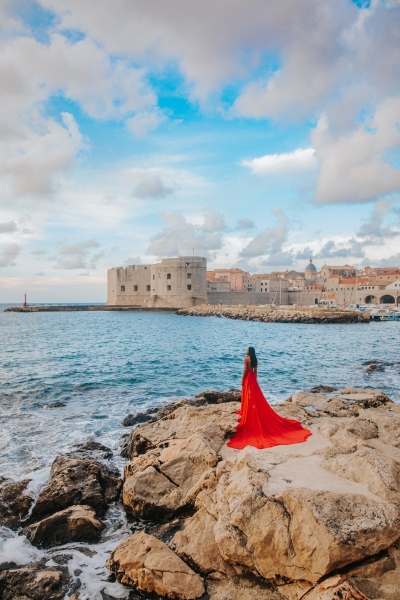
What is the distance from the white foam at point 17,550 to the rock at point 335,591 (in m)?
2.41

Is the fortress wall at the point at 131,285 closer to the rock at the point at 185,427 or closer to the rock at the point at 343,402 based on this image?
the rock at the point at 343,402

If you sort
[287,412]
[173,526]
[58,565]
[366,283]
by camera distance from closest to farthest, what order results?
[58,565] < [173,526] < [287,412] < [366,283]

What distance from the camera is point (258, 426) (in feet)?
15.9

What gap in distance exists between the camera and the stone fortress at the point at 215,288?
163 ft

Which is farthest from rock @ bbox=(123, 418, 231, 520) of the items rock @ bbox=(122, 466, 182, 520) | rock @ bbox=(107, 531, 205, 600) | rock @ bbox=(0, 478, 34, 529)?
rock @ bbox=(0, 478, 34, 529)

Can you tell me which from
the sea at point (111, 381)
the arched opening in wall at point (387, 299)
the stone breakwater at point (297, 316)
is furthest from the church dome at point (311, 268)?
the sea at point (111, 381)

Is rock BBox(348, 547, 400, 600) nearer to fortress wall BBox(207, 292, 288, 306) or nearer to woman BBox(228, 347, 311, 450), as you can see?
woman BBox(228, 347, 311, 450)

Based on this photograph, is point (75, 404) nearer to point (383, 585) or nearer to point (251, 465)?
point (251, 465)

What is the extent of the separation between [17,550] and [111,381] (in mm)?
8133

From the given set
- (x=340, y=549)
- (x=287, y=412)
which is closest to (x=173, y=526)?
(x=340, y=549)

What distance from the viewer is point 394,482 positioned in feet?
10.2

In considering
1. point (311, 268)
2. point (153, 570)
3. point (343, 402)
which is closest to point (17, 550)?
point (153, 570)

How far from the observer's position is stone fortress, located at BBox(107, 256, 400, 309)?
1950 inches

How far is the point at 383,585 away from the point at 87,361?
557 inches
